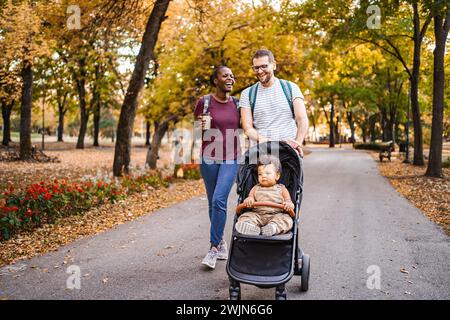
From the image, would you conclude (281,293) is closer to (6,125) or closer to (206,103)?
(206,103)

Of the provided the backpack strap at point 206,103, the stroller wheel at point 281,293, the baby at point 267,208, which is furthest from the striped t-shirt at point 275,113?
the stroller wheel at point 281,293

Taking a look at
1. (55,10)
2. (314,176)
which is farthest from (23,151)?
(314,176)

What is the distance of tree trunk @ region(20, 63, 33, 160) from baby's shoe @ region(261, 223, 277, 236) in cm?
1791

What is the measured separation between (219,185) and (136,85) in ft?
29.9

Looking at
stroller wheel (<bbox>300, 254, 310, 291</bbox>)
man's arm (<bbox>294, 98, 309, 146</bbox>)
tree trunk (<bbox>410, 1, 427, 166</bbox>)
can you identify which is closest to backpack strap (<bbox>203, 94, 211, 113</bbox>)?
man's arm (<bbox>294, 98, 309, 146</bbox>)

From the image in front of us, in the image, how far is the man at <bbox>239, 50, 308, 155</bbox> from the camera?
4242mm

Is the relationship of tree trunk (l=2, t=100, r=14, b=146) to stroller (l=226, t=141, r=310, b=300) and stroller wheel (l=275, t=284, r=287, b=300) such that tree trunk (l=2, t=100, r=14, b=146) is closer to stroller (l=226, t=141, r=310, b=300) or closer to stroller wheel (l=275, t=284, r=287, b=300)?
stroller (l=226, t=141, r=310, b=300)

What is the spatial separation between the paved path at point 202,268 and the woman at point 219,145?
561 millimetres

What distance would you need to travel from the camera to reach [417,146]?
62.6 feet

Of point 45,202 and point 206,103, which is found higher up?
point 206,103

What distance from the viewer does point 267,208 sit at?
12.7 ft

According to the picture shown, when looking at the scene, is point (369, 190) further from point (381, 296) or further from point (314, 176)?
point (381, 296)

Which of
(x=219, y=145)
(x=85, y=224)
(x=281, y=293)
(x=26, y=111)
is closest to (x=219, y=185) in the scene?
(x=219, y=145)

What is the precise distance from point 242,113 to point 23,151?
1855 cm
